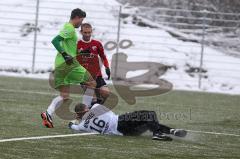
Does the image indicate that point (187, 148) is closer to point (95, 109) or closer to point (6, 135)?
point (95, 109)

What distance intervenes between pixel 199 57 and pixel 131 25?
122 inches

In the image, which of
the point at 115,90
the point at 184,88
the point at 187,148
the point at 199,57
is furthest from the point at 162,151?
the point at 199,57

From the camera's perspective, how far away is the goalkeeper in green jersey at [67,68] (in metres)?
12.2

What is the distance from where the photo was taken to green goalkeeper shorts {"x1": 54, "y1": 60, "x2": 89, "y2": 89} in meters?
12.6

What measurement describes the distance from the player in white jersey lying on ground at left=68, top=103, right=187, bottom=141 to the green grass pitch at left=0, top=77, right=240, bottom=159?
0.56 ft

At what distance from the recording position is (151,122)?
1105 centimetres

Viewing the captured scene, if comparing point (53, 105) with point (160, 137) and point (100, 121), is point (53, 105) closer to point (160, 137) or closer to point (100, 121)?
point (100, 121)

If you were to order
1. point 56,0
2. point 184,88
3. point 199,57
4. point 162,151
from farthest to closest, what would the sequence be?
point 56,0 < point 199,57 < point 184,88 < point 162,151

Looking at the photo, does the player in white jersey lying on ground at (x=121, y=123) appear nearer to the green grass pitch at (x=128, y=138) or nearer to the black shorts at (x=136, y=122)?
the black shorts at (x=136, y=122)

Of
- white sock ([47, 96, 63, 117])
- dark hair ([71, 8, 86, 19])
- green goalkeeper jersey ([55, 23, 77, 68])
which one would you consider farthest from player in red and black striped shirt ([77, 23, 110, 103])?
white sock ([47, 96, 63, 117])

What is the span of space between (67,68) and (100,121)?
1.79 meters

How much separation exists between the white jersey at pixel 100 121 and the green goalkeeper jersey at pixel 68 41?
1510 millimetres

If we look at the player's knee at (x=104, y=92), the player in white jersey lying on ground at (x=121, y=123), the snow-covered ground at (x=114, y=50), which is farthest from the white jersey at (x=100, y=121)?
the snow-covered ground at (x=114, y=50)

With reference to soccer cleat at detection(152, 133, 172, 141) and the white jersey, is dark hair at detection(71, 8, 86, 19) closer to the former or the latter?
the white jersey
